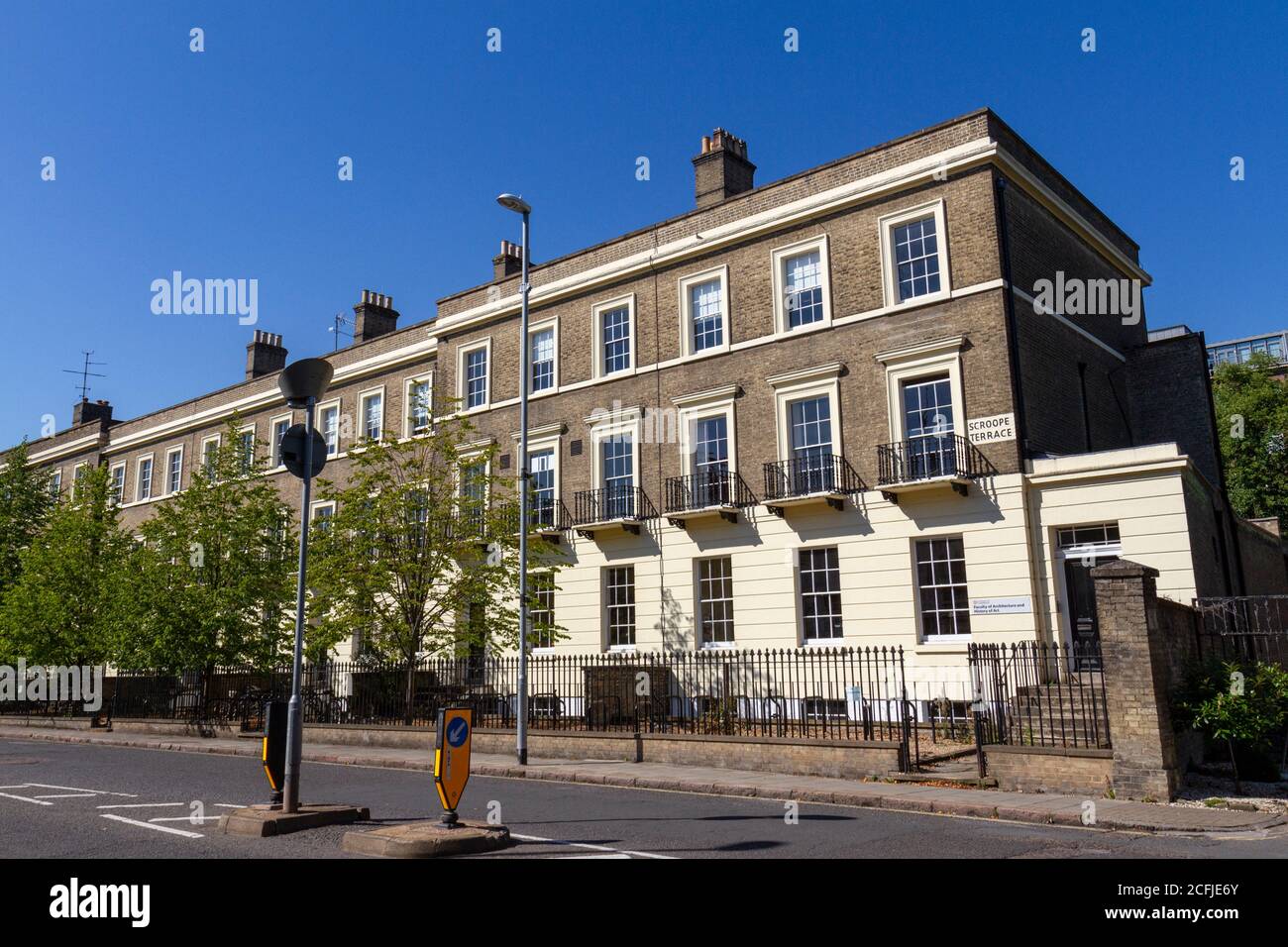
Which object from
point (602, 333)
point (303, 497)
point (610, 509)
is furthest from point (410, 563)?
point (303, 497)

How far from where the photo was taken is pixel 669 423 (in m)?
24.9

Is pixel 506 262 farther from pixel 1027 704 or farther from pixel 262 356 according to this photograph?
pixel 1027 704

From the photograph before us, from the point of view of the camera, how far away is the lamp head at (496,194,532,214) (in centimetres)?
1758

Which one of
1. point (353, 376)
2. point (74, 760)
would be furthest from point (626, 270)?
point (74, 760)

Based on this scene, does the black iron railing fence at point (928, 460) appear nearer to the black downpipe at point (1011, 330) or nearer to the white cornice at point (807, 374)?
the black downpipe at point (1011, 330)

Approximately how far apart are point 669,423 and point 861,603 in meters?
6.98

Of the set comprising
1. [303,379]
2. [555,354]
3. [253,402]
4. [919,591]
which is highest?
[253,402]

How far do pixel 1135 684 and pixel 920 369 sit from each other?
1035 centimetres

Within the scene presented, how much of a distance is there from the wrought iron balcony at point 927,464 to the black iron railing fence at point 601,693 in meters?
3.60

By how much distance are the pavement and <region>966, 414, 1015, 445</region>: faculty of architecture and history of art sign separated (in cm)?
882

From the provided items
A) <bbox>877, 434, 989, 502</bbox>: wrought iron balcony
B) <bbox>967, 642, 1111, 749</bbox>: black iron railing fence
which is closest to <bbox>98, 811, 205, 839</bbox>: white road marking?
<bbox>967, 642, 1111, 749</bbox>: black iron railing fence

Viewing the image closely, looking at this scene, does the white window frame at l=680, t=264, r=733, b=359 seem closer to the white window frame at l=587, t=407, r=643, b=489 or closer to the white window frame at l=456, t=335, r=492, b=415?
the white window frame at l=587, t=407, r=643, b=489

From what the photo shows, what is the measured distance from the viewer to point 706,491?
23781 mm
